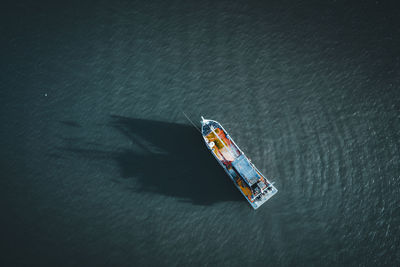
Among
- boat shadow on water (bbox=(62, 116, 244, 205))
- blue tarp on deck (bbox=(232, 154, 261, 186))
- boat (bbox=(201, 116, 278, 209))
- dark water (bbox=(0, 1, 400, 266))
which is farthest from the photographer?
boat shadow on water (bbox=(62, 116, 244, 205))

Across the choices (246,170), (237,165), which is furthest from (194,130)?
(246,170)

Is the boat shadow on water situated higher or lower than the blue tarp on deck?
higher

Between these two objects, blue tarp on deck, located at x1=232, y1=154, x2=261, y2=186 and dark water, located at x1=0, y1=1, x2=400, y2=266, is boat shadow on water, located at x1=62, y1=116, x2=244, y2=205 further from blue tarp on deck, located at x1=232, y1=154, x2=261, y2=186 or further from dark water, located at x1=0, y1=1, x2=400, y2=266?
blue tarp on deck, located at x1=232, y1=154, x2=261, y2=186

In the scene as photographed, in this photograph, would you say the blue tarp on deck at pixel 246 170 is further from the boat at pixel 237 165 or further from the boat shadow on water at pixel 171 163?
the boat shadow on water at pixel 171 163

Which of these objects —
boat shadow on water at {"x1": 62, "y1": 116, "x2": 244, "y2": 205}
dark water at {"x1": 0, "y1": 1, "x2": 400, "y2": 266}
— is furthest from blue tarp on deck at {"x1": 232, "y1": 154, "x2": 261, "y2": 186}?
dark water at {"x1": 0, "y1": 1, "x2": 400, "y2": 266}

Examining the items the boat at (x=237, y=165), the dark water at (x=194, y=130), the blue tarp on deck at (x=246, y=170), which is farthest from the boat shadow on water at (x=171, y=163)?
the blue tarp on deck at (x=246, y=170)
